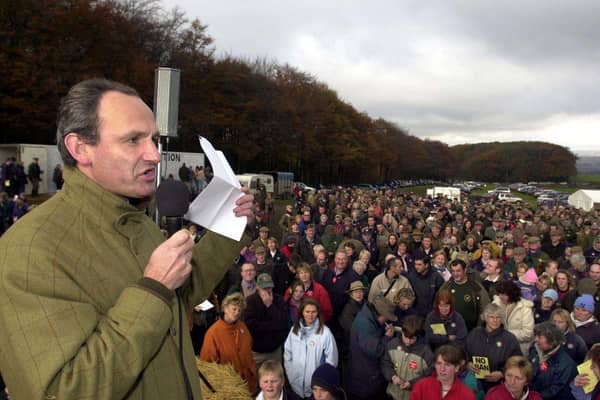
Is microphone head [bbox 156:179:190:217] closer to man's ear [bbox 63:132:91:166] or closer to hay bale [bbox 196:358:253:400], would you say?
man's ear [bbox 63:132:91:166]

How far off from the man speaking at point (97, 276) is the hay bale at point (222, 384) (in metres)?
2.13

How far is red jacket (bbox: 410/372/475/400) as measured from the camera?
406 centimetres

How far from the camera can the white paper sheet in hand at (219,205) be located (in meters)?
1.78

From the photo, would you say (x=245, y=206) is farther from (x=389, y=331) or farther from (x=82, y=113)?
(x=389, y=331)

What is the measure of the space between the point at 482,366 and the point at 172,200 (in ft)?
14.3

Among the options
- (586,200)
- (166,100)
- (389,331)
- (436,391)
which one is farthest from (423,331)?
(586,200)

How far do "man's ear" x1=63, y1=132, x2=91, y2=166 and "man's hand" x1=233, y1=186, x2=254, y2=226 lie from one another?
0.61 meters

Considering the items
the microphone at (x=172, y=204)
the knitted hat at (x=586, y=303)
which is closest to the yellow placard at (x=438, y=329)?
the knitted hat at (x=586, y=303)

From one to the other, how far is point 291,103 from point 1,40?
84.8 feet

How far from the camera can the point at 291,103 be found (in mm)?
44719

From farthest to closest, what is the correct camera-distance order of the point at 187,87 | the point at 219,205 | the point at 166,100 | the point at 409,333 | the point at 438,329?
the point at 187,87 < the point at 438,329 < the point at 166,100 < the point at 409,333 < the point at 219,205

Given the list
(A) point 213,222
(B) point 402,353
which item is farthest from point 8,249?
(B) point 402,353

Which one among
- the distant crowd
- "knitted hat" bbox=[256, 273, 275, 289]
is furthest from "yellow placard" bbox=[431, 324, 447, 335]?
"knitted hat" bbox=[256, 273, 275, 289]

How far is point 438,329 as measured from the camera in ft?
17.9
